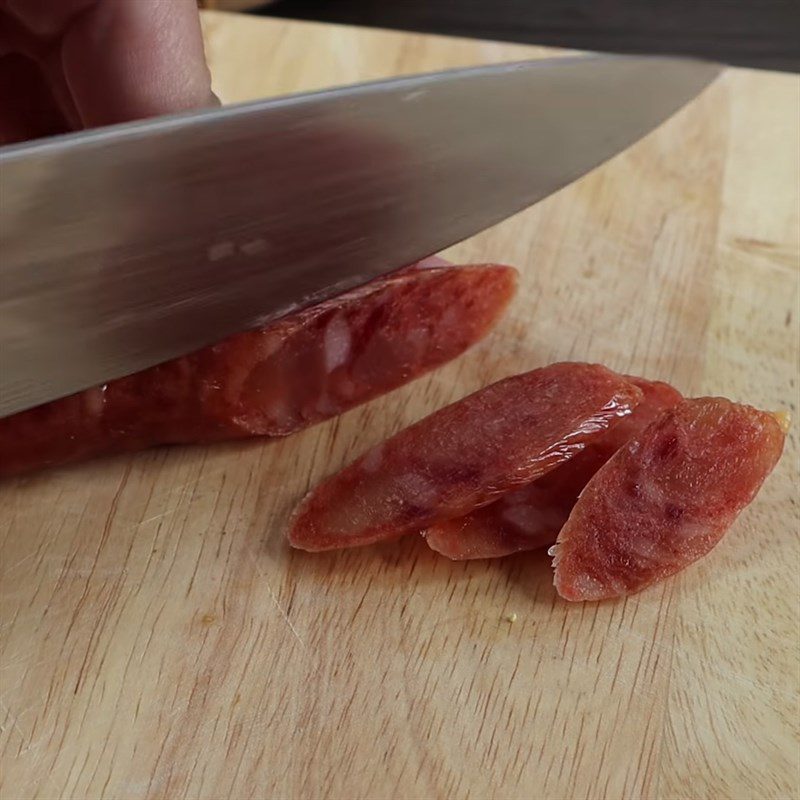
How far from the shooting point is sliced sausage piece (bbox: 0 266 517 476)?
1.51m

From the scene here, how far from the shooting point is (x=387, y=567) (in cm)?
146

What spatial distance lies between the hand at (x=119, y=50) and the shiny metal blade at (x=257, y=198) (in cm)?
35

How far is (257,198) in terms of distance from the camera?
1.37 m

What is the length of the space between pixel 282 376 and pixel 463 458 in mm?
333

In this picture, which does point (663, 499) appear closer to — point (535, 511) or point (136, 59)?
point (535, 511)

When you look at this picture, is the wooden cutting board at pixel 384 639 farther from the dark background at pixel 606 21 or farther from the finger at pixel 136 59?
the dark background at pixel 606 21

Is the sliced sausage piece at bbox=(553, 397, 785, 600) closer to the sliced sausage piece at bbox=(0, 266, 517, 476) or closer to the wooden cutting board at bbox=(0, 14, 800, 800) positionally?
the wooden cutting board at bbox=(0, 14, 800, 800)

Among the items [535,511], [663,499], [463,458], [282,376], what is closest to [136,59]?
[282,376]

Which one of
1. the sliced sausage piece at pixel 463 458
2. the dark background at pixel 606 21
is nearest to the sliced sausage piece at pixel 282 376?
the sliced sausage piece at pixel 463 458

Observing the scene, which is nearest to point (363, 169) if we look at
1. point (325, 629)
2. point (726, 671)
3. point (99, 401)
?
point (99, 401)

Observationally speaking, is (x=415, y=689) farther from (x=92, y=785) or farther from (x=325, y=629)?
(x=92, y=785)

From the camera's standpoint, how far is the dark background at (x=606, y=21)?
2.95 m

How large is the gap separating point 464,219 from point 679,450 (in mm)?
491

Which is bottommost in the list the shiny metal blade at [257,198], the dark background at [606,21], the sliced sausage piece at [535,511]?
the dark background at [606,21]
